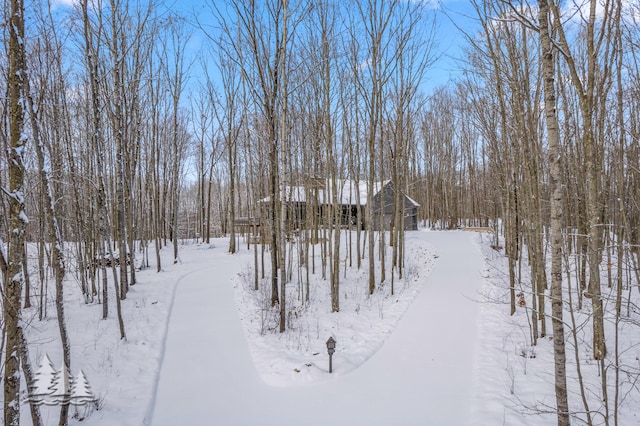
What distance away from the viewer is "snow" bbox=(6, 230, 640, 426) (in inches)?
176

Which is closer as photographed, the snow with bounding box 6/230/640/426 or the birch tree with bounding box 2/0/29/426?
the birch tree with bounding box 2/0/29/426

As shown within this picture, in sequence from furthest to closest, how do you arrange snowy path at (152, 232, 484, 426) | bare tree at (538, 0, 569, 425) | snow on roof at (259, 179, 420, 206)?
snow on roof at (259, 179, 420, 206) < snowy path at (152, 232, 484, 426) < bare tree at (538, 0, 569, 425)

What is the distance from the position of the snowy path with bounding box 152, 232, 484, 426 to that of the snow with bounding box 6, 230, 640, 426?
21 millimetres

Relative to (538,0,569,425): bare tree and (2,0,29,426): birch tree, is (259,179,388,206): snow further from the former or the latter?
(538,0,569,425): bare tree

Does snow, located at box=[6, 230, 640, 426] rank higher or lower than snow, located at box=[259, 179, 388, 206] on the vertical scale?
lower

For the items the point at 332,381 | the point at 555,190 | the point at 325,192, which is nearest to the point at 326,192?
the point at 325,192

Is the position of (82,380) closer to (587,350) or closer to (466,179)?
(587,350)

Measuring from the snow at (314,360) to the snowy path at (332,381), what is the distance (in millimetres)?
21

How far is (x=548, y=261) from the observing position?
44.2 ft

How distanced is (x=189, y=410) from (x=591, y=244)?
Result: 217 inches

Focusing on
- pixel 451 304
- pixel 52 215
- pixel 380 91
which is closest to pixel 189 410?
pixel 52 215

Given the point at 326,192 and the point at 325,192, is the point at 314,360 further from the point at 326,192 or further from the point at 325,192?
the point at 326,192

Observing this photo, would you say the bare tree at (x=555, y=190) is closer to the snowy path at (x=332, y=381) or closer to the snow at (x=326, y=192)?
the snowy path at (x=332, y=381)

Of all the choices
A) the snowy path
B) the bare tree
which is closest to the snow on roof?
the snowy path
